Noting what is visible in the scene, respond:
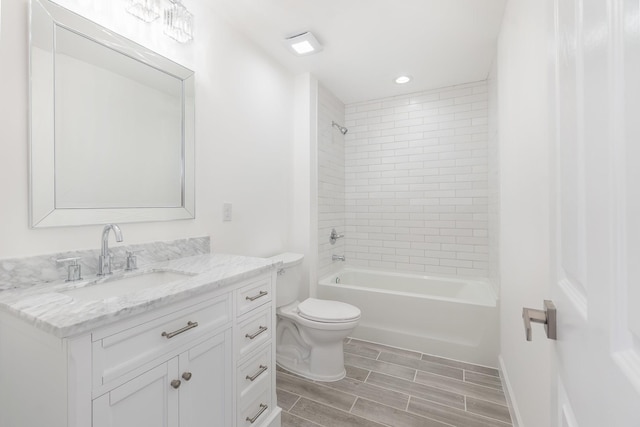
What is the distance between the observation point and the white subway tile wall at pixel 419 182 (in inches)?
120

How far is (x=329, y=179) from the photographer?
3.26 m

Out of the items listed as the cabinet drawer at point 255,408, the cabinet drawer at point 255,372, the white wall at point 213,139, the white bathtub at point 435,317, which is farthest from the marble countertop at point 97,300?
the white bathtub at point 435,317

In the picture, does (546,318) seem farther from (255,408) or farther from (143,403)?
(255,408)

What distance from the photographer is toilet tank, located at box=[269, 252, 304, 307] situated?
2.24 metres

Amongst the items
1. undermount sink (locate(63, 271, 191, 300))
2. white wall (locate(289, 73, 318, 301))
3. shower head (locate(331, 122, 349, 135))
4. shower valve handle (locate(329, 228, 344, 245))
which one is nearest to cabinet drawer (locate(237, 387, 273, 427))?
undermount sink (locate(63, 271, 191, 300))

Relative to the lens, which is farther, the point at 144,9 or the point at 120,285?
the point at 144,9

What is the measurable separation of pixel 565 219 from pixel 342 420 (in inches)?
66.2

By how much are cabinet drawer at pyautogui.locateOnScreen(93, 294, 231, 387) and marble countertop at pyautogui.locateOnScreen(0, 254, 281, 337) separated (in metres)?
0.06

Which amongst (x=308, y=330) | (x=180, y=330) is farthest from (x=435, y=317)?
(x=180, y=330)

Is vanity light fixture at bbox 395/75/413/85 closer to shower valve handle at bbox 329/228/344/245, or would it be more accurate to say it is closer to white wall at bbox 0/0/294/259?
white wall at bbox 0/0/294/259

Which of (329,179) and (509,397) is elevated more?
(329,179)

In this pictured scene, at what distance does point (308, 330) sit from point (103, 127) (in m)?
1.73

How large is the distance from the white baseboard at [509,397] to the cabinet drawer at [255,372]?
134cm

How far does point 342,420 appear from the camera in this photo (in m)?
1.72
